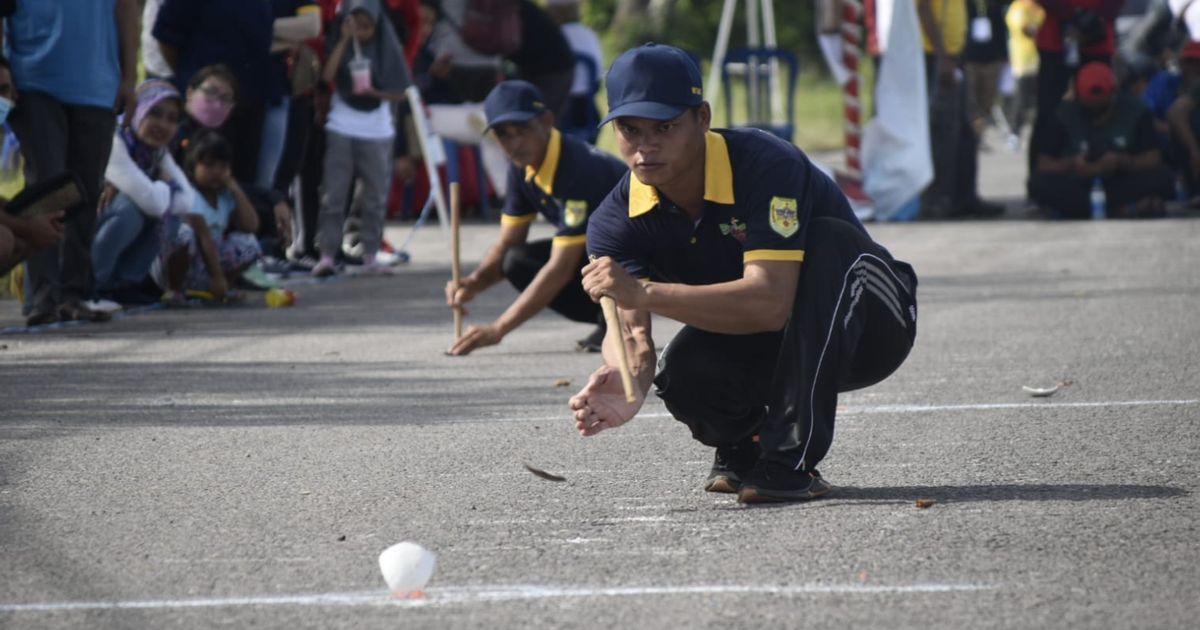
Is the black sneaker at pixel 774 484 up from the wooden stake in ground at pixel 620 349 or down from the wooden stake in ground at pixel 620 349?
down

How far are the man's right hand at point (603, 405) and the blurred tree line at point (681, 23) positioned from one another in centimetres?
3354

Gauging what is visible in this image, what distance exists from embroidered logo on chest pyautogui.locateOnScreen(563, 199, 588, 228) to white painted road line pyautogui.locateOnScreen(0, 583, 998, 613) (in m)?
4.17

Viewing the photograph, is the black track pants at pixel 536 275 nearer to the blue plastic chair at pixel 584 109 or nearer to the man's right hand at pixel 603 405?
the man's right hand at pixel 603 405

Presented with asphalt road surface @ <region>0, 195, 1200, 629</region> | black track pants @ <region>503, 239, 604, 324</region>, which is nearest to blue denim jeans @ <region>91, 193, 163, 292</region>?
asphalt road surface @ <region>0, 195, 1200, 629</region>

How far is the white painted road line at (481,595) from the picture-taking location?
4078 millimetres

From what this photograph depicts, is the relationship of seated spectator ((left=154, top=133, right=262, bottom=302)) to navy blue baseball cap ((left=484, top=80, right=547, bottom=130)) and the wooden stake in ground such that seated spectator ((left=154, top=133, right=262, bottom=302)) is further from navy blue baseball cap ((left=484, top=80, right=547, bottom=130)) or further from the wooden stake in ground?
the wooden stake in ground

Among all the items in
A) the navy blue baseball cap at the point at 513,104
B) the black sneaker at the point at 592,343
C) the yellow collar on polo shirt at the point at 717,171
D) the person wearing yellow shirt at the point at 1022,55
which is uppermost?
the yellow collar on polo shirt at the point at 717,171

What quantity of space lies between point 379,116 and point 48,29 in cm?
353

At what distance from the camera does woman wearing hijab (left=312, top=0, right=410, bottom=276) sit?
12.4m

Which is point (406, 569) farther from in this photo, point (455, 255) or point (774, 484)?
point (455, 255)

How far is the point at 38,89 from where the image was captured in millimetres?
9391

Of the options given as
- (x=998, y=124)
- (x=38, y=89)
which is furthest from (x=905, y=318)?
(x=998, y=124)

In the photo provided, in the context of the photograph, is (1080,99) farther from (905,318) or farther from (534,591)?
(534,591)

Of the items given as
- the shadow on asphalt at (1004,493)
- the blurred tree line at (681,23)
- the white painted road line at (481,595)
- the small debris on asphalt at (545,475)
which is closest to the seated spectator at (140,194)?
the small debris on asphalt at (545,475)
